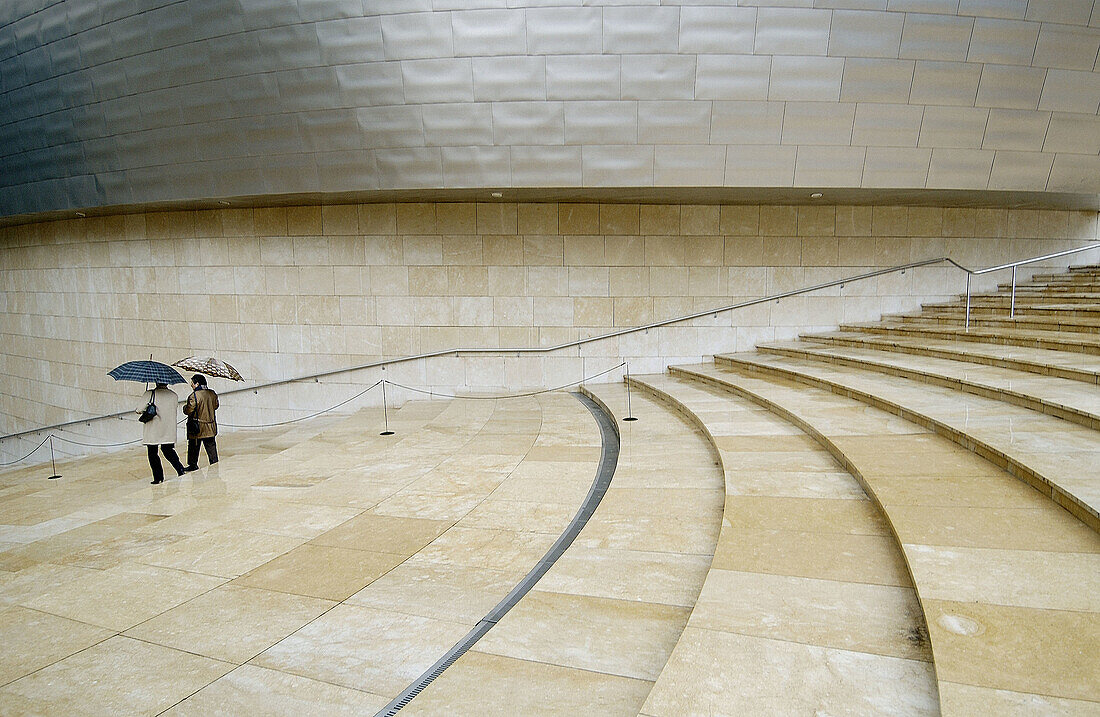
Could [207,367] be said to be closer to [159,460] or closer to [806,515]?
[159,460]

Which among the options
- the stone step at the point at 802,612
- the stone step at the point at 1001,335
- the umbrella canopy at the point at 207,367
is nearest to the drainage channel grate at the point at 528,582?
the stone step at the point at 802,612

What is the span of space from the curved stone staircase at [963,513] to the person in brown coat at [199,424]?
6650 mm

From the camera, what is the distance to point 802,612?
315cm

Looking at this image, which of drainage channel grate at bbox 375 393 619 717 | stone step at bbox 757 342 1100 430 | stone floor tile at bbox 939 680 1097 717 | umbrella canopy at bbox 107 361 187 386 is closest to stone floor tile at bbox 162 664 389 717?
drainage channel grate at bbox 375 393 619 717

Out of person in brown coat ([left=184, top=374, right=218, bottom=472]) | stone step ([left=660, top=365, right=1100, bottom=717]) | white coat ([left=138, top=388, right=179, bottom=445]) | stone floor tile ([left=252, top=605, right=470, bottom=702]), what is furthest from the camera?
person in brown coat ([left=184, top=374, right=218, bottom=472])

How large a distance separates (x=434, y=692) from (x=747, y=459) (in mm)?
3812

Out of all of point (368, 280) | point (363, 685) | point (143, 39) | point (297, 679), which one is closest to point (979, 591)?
point (363, 685)

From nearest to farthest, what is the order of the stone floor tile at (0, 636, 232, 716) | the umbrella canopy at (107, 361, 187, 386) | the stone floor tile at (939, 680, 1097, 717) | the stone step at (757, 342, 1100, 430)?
1. the stone floor tile at (939, 680, 1097, 717)
2. the stone floor tile at (0, 636, 232, 716)
3. the stone step at (757, 342, 1100, 430)
4. the umbrella canopy at (107, 361, 187, 386)

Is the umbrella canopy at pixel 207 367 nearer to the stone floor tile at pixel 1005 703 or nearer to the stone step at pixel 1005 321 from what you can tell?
the stone floor tile at pixel 1005 703

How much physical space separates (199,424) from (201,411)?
0.59ft

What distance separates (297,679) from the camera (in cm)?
311

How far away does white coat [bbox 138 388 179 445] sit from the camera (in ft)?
25.0

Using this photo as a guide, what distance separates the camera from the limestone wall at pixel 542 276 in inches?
478

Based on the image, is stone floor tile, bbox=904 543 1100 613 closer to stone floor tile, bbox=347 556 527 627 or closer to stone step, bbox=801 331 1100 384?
stone floor tile, bbox=347 556 527 627
